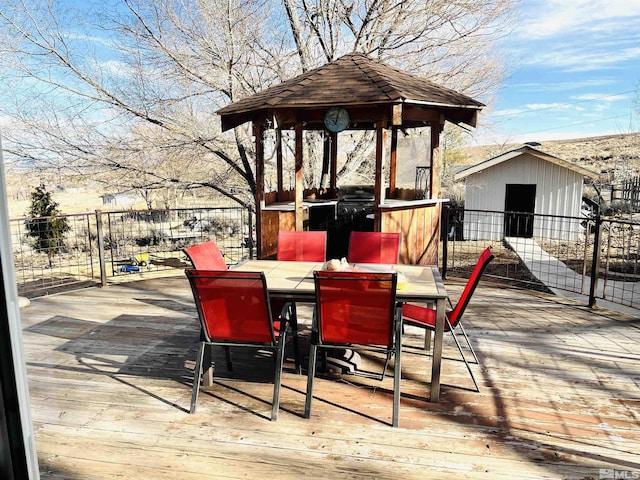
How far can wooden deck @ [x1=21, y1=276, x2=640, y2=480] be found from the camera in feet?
7.88

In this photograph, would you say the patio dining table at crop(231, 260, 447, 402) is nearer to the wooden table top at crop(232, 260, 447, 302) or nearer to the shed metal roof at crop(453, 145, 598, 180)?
the wooden table top at crop(232, 260, 447, 302)

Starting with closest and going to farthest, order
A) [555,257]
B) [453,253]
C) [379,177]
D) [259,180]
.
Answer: [379,177], [259,180], [453,253], [555,257]

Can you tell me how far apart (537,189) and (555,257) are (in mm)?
4813

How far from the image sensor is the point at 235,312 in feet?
9.43

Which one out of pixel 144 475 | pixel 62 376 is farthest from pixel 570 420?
pixel 62 376

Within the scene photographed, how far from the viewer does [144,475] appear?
2.32 meters

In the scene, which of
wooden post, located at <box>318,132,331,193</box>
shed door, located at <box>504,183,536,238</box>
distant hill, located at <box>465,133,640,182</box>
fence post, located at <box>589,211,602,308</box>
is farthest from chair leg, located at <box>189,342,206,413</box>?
distant hill, located at <box>465,133,640,182</box>

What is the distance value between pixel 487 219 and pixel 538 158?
2626 mm

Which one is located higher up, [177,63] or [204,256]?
[177,63]

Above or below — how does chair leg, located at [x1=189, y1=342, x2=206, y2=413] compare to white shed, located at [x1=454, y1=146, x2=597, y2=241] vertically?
below

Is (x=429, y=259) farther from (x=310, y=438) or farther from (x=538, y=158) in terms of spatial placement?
(x=538, y=158)

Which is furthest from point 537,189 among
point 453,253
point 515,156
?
point 453,253

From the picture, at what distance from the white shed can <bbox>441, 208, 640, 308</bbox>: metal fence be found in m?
0.08

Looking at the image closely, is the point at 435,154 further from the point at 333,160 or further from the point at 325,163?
the point at 325,163
